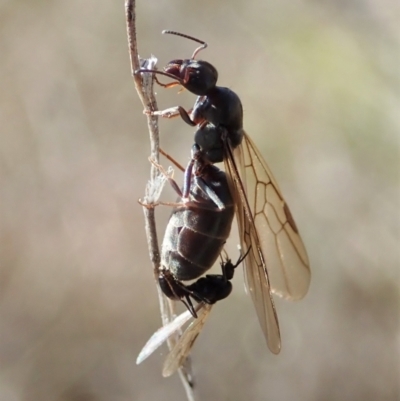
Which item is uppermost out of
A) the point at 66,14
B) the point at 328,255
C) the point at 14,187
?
the point at 66,14

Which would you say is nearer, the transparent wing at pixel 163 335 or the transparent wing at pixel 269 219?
the transparent wing at pixel 163 335

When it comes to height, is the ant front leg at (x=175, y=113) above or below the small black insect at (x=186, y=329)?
above

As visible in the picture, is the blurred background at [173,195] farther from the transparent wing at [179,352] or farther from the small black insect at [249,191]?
the transparent wing at [179,352]

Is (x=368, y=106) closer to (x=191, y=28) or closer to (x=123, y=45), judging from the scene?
(x=191, y=28)

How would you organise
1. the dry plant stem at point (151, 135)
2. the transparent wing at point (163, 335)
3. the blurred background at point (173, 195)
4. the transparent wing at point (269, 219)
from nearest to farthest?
the dry plant stem at point (151, 135), the transparent wing at point (163, 335), the transparent wing at point (269, 219), the blurred background at point (173, 195)

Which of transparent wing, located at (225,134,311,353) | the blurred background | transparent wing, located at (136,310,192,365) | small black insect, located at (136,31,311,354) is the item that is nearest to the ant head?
small black insect, located at (136,31,311,354)

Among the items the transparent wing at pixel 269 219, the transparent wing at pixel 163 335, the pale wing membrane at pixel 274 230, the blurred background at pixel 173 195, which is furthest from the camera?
Result: the blurred background at pixel 173 195

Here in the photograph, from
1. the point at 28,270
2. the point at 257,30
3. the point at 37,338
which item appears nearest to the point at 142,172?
the point at 28,270

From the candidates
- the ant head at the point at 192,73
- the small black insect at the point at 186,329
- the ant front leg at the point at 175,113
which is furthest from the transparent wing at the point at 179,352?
the ant head at the point at 192,73

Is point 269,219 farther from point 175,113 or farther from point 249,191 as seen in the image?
point 175,113
